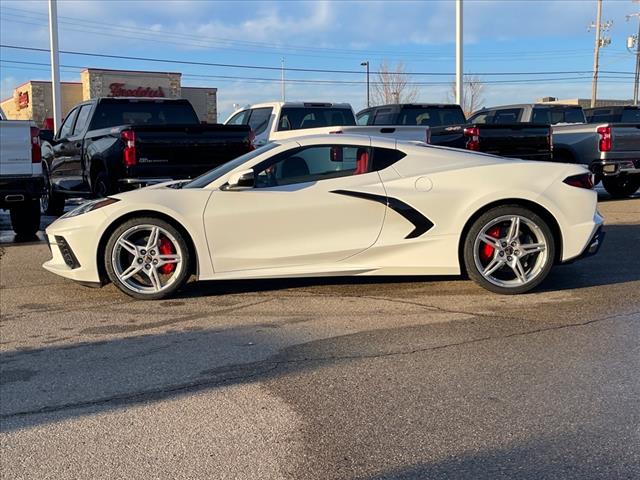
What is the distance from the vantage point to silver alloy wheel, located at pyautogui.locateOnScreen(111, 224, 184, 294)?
20.0ft

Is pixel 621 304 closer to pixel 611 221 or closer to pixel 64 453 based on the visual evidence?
pixel 64 453

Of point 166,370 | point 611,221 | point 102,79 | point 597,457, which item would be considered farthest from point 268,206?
point 102,79

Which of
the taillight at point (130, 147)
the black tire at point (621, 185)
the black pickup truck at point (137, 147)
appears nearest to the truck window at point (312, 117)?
the black pickup truck at point (137, 147)

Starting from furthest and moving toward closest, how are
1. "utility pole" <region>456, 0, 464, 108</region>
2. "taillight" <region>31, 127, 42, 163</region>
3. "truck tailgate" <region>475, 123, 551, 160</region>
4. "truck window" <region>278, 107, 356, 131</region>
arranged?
"utility pole" <region>456, 0, 464, 108</region>
"truck window" <region>278, 107, 356, 131</region>
"truck tailgate" <region>475, 123, 551, 160</region>
"taillight" <region>31, 127, 42, 163</region>

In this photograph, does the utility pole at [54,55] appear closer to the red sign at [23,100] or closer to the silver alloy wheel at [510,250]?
the silver alloy wheel at [510,250]

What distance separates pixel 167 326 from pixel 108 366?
0.93m

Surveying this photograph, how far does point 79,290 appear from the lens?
6.73 metres

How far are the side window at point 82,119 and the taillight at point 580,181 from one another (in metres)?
7.66

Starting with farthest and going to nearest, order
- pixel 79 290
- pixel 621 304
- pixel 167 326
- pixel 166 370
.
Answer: pixel 79 290 < pixel 621 304 < pixel 167 326 < pixel 166 370

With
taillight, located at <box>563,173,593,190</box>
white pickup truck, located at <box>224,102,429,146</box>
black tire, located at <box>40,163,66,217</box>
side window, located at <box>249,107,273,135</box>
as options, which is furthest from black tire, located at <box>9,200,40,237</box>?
taillight, located at <box>563,173,593,190</box>

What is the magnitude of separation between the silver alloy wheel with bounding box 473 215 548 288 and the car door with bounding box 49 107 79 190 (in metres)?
7.29

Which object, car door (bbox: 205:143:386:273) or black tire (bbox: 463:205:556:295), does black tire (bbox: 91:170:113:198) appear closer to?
car door (bbox: 205:143:386:273)

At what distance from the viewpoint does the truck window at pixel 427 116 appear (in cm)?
1417

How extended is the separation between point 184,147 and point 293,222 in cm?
316
